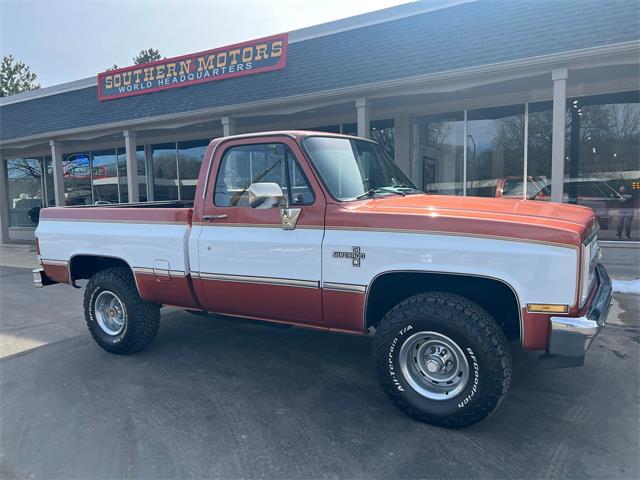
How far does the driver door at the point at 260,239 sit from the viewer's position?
388cm

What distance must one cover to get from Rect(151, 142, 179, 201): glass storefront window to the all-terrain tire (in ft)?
36.7

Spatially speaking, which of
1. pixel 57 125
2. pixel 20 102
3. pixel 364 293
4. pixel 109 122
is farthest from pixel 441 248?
pixel 20 102

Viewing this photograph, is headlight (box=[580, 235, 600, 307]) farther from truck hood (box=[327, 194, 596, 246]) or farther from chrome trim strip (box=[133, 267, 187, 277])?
chrome trim strip (box=[133, 267, 187, 277])

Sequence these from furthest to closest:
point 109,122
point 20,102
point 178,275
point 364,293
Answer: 1. point 20,102
2. point 109,122
3. point 178,275
4. point 364,293

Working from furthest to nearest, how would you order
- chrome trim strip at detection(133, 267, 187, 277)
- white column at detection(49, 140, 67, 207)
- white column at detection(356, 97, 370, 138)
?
white column at detection(49, 140, 67, 207)
white column at detection(356, 97, 370, 138)
chrome trim strip at detection(133, 267, 187, 277)

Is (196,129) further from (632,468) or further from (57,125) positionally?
(632,468)

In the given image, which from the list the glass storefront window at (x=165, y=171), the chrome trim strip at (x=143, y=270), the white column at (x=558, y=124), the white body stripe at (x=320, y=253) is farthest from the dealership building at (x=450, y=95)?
the chrome trim strip at (x=143, y=270)

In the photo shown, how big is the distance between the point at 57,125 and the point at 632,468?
15.4 meters

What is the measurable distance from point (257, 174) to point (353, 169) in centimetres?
82

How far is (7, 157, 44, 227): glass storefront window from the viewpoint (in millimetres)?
19375

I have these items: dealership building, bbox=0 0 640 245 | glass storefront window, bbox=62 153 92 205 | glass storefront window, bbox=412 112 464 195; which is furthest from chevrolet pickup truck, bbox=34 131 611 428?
glass storefront window, bbox=62 153 92 205

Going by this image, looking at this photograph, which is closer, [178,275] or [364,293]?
[364,293]

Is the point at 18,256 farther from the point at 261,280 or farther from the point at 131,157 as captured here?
the point at 261,280

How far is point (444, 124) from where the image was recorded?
10.9m
